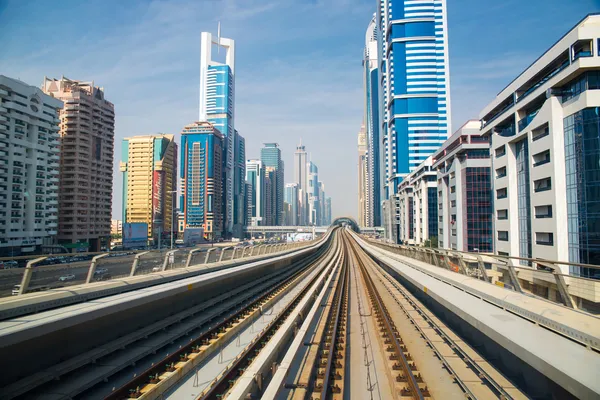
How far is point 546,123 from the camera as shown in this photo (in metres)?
21.9

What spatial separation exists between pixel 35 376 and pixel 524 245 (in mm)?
28746

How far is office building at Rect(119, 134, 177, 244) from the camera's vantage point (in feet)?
323

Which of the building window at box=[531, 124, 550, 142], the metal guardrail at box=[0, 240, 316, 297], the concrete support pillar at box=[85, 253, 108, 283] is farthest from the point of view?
the building window at box=[531, 124, 550, 142]

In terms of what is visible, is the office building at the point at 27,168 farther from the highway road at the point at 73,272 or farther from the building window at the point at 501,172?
the building window at the point at 501,172

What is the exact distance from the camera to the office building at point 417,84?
305 feet

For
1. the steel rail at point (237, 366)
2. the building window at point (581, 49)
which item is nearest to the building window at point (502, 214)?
the building window at point (581, 49)

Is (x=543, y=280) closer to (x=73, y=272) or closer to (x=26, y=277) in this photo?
(x=73, y=272)

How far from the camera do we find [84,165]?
62.0 m

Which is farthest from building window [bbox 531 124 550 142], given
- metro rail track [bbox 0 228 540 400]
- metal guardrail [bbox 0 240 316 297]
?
metal guardrail [bbox 0 240 316 297]

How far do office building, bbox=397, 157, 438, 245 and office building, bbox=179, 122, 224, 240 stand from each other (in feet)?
230

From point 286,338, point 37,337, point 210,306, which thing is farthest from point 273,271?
point 37,337

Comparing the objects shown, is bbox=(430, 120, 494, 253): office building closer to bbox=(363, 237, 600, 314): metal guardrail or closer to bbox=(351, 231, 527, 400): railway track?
bbox=(351, 231, 527, 400): railway track

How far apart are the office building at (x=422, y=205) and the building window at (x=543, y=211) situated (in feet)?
97.7

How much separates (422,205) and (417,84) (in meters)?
50.6
